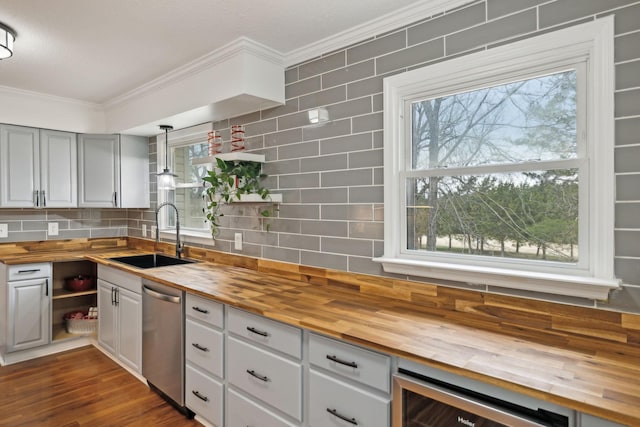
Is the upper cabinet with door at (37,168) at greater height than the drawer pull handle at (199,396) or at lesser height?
greater

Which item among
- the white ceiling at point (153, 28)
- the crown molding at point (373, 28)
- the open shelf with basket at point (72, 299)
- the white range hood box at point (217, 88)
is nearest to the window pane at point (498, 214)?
the crown molding at point (373, 28)

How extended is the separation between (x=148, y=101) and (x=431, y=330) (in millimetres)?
3001

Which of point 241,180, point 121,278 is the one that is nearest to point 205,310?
point 241,180

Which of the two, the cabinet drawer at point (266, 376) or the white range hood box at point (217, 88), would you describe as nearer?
the cabinet drawer at point (266, 376)

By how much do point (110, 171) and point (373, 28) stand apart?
3101 millimetres

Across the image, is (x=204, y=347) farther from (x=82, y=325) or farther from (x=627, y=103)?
(x=627, y=103)

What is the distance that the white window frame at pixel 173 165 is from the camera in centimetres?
337

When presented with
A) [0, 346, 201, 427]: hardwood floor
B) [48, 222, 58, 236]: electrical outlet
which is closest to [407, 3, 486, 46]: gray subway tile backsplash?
[0, 346, 201, 427]: hardwood floor

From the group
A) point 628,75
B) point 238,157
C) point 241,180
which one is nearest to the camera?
point 628,75

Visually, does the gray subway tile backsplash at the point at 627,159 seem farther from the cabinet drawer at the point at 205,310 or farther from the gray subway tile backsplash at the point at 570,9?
the cabinet drawer at the point at 205,310

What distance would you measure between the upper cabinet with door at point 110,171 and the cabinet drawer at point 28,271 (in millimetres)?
734

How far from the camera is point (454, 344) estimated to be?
143cm

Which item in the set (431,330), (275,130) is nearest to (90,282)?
(275,130)

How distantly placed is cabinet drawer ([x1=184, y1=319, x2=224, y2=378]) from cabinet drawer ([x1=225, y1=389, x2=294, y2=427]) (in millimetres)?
166
